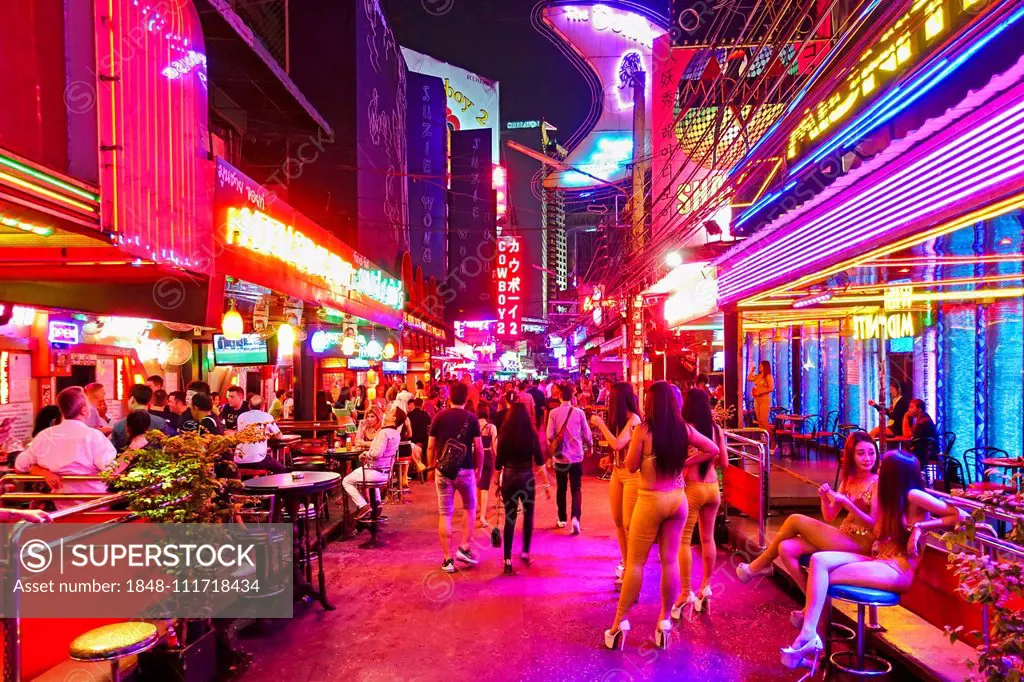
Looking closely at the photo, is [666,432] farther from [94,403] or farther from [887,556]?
[94,403]

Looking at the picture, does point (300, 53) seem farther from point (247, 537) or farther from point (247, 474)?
point (247, 537)

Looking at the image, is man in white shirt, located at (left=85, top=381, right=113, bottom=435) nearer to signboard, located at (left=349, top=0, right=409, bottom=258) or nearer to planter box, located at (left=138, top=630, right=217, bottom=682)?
planter box, located at (left=138, top=630, right=217, bottom=682)

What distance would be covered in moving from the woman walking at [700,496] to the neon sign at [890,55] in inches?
125

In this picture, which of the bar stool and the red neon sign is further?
the red neon sign

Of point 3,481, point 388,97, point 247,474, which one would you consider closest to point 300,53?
point 388,97

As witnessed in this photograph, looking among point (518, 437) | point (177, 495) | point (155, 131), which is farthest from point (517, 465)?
point (155, 131)

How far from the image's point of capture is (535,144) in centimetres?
9688

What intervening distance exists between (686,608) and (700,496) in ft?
3.39

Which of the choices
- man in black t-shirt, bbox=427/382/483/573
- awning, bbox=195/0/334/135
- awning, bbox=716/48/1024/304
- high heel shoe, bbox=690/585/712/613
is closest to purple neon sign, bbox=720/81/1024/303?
awning, bbox=716/48/1024/304

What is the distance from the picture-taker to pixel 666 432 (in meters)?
5.54

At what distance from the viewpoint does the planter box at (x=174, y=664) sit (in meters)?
4.81

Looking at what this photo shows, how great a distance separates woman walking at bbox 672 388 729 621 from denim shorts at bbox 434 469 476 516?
2656mm

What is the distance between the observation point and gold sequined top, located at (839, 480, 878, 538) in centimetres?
521

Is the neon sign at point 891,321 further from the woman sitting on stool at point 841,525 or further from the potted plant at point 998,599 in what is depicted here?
the potted plant at point 998,599
